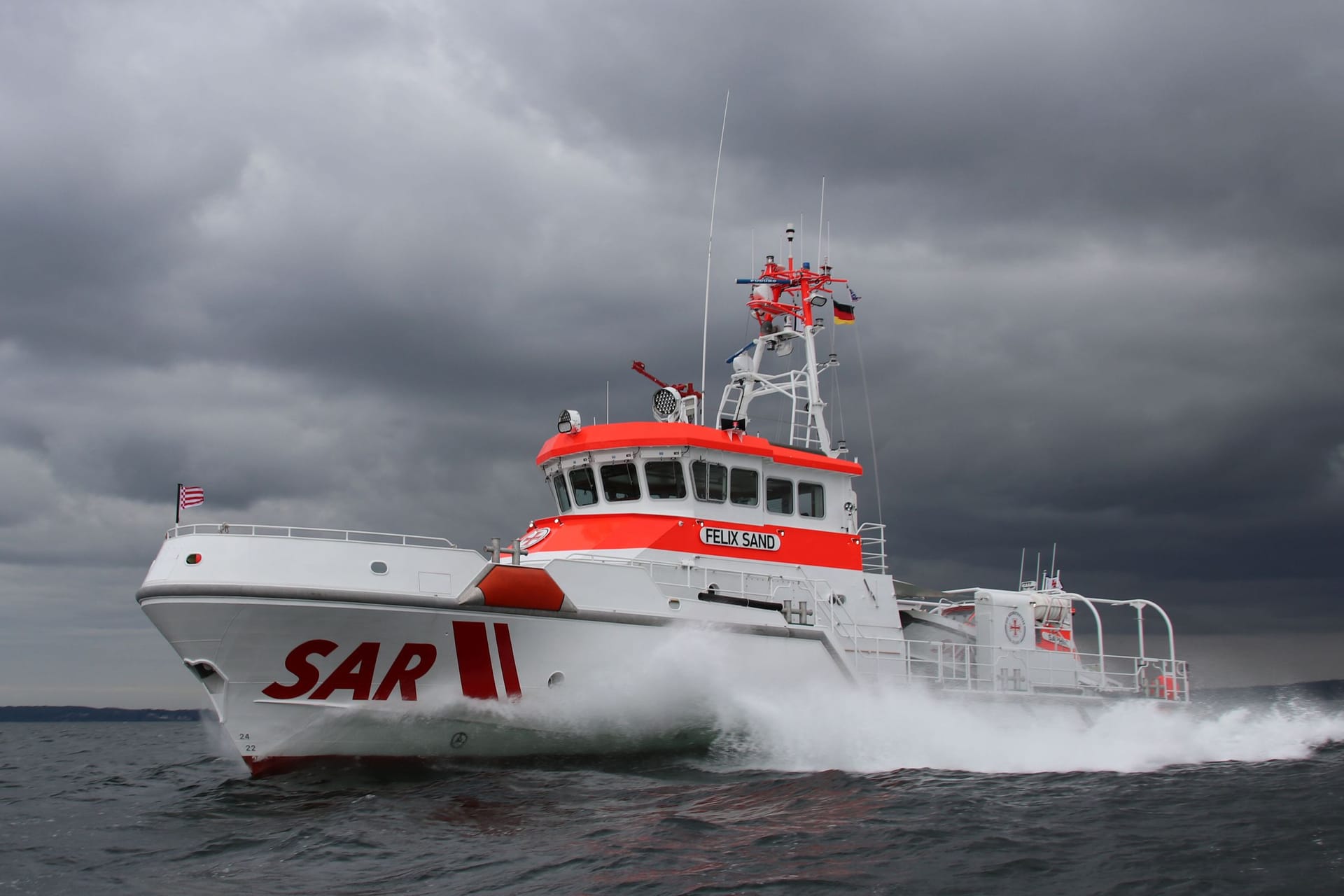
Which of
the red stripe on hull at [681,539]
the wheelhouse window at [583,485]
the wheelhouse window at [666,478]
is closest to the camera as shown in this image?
the red stripe on hull at [681,539]

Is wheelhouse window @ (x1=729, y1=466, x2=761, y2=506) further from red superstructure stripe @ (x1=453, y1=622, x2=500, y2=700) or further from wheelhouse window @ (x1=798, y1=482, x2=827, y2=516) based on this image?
red superstructure stripe @ (x1=453, y1=622, x2=500, y2=700)

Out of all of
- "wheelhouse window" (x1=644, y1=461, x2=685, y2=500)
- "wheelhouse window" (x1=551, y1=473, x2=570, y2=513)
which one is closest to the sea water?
"wheelhouse window" (x1=644, y1=461, x2=685, y2=500)

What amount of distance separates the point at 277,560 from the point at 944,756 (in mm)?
7859

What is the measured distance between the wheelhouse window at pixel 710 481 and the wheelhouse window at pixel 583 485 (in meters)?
1.32

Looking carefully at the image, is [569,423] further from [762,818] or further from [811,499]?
[762,818]

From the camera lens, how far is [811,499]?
13508 mm

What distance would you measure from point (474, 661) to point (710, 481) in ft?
12.7

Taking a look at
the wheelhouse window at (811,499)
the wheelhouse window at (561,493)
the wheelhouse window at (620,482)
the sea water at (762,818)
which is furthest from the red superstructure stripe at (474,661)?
the wheelhouse window at (811,499)

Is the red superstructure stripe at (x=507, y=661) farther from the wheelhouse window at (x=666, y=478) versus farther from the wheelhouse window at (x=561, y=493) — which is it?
the wheelhouse window at (x=561, y=493)

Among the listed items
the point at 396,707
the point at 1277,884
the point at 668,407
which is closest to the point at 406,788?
the point at 396,707

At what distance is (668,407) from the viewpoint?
13086 millimetres

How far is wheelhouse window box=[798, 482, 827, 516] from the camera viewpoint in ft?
44.0

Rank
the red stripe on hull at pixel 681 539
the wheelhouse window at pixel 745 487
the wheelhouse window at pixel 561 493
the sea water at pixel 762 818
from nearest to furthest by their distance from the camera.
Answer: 1. the sea water at pixel 762 818
2. the red stripe on hull at pixel 681 539
3. the wheelhouse window at pixel 745 487
4. the wheelhouse window at pixel 561 493

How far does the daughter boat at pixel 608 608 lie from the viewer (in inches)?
383
